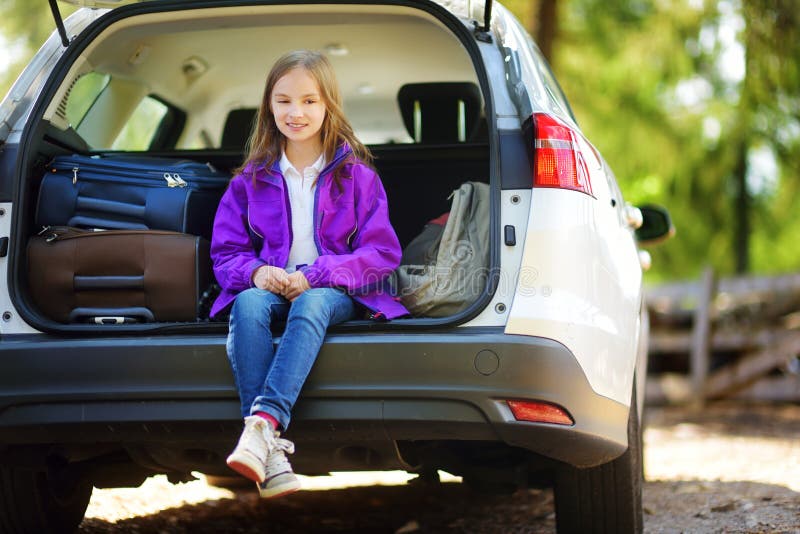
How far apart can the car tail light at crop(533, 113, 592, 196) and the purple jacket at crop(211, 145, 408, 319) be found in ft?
1.84

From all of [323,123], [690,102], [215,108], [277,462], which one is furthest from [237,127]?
[690,102]

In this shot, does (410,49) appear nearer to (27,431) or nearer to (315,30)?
(315,30)

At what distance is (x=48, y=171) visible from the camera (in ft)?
11.6

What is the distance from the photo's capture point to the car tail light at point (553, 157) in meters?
3.11

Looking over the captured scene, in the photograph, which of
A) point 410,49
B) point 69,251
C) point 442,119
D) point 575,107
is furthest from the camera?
point 575,107

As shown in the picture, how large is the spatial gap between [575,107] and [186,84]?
719 centimetres

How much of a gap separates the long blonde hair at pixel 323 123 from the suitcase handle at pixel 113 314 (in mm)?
576

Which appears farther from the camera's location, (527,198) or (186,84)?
(186,84)

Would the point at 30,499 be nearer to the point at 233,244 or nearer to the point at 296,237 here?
the point at 233,244

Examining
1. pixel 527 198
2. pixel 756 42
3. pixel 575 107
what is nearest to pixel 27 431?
pixel 527 198

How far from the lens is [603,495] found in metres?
3.55

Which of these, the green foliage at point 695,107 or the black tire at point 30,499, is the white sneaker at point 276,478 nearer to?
the black tire at point 30,499

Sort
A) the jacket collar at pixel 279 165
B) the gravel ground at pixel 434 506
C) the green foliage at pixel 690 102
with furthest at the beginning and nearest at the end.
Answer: the green foliage at pixel 690 102
the gravel ground at pixel 434 506
the jacket collar at pixel 279 165

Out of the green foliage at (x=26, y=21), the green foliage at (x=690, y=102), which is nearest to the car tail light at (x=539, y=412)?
the green foliage at (x=690, y=102)
